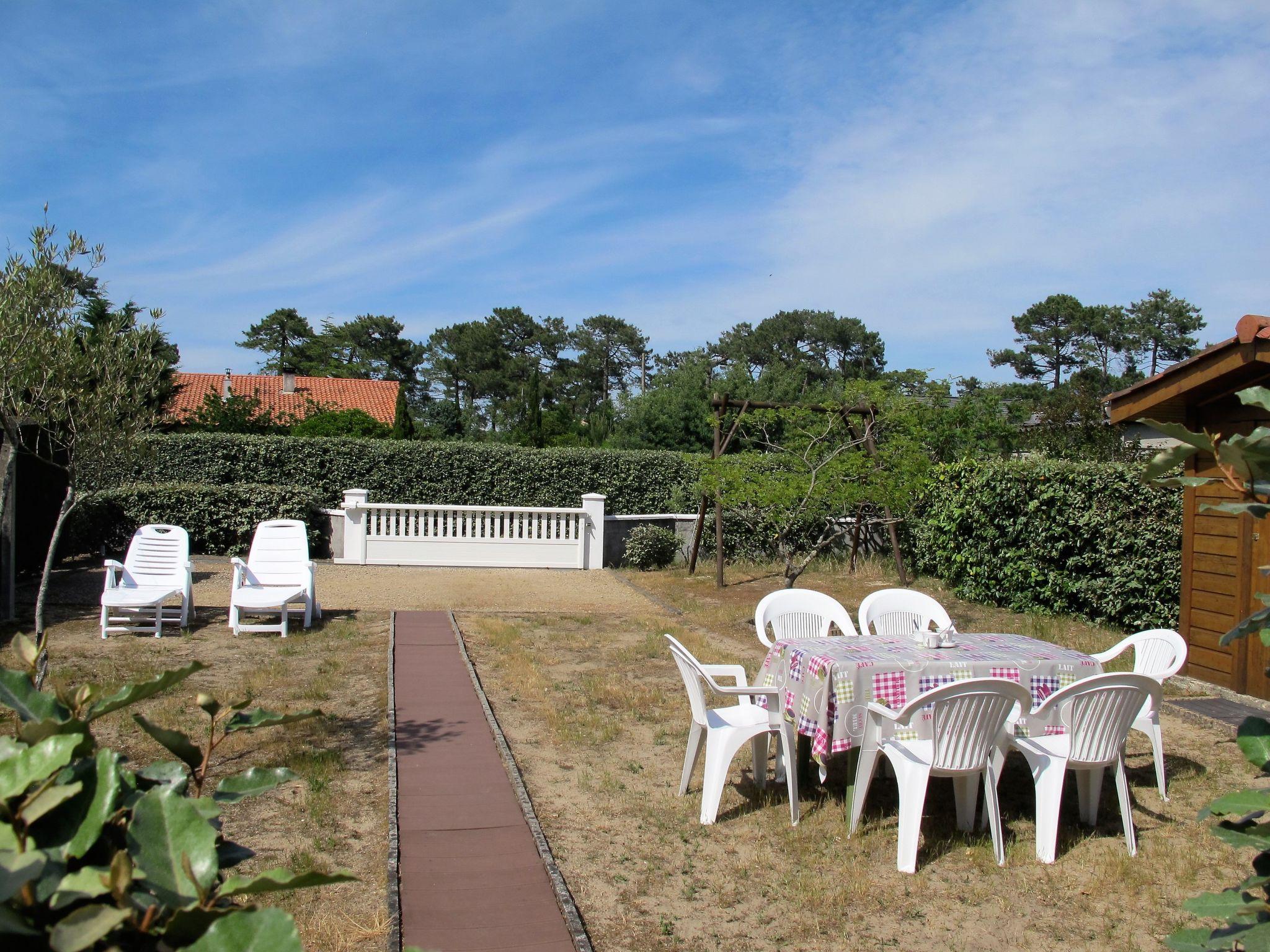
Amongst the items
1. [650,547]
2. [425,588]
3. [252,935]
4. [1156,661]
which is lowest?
[425,588]

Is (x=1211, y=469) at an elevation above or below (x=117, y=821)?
above

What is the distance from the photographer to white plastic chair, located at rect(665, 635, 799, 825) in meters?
5.04

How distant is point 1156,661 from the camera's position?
20.1 ft

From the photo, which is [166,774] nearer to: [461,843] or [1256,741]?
[1256,741]

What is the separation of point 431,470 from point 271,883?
56.2ft

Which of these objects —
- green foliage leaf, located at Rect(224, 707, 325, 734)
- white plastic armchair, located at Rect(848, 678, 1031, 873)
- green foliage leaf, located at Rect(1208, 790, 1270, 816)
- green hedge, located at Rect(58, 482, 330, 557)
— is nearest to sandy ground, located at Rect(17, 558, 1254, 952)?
white plastic armchair, located at Rect(848, 678, 1031, 873)

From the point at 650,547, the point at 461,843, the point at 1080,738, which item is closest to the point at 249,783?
the point at 461,843

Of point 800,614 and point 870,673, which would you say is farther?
point 800,614

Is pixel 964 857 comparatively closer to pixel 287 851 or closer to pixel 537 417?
pixel 287 851

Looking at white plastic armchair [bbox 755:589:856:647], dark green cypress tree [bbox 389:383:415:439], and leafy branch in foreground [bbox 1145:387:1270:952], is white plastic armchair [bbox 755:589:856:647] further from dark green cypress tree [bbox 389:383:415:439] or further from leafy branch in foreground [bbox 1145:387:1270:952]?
dark green cypress tree [bbox 389:383:415:439]

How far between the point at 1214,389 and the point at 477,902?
710cm

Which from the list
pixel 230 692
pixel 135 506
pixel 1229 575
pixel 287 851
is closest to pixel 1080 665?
pixel 1229 575

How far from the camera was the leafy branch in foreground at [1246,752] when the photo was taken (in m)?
1.63

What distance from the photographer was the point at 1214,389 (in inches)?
310
